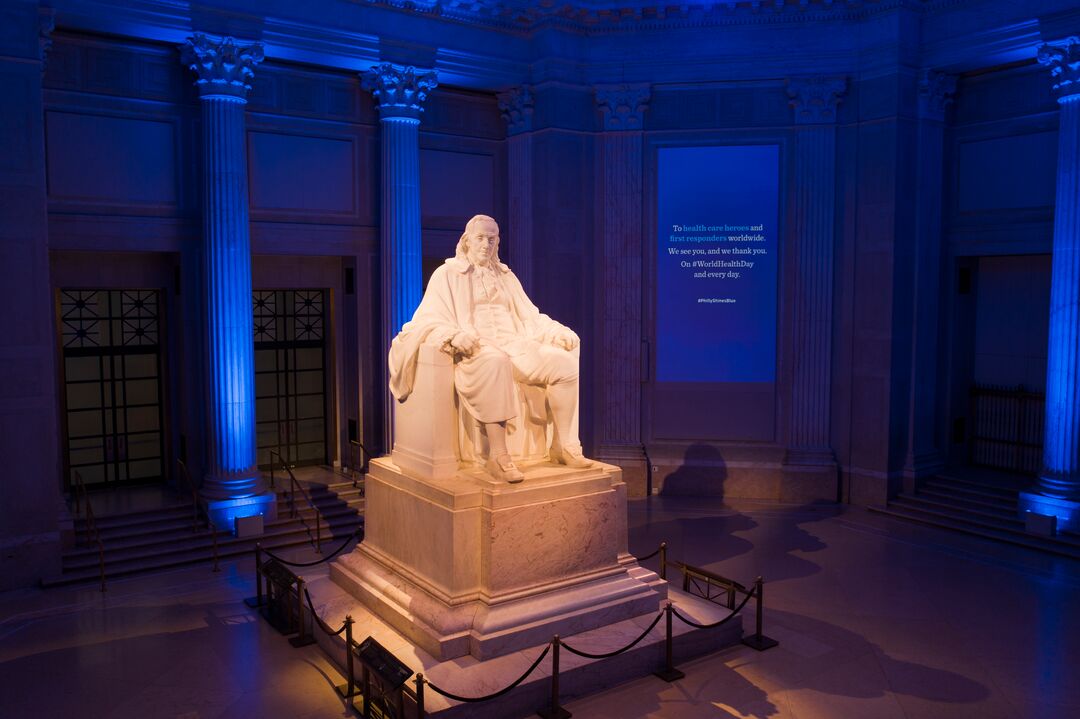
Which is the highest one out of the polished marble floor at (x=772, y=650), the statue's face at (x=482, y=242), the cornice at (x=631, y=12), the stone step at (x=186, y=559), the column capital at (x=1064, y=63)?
the cornice at (x=631, y=12)

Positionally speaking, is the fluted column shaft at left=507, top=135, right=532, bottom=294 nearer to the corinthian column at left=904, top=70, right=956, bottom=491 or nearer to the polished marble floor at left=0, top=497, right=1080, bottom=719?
the polished marble floor at left=0, top=497, right=1080, bottom=719

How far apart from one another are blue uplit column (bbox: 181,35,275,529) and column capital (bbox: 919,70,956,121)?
28.4 ft

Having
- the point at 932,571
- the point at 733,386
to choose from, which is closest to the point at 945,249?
the point at 733,386

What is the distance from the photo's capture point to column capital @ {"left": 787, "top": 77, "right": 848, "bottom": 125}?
12211 millimetres

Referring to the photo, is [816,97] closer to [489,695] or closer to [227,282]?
[227,282]

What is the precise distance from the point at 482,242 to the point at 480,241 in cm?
2

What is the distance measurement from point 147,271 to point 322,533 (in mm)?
4257

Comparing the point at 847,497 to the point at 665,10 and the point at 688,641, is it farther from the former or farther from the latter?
the point at 665,10

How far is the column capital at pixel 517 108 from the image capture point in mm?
12969

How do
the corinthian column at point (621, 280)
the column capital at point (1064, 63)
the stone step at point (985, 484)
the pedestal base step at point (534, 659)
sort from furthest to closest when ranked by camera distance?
the corinthian column at point (621, 280) → the stone step at point (985, 484) → the column capital at point (1064, 63) → the pedestal base step at point (534, 659)

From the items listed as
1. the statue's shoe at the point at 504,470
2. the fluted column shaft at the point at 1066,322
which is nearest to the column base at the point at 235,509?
the statue's shoe at the point at 504,470

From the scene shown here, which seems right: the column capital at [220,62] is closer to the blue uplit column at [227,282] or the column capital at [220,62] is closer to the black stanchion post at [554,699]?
the blue uplit column at [227,282]

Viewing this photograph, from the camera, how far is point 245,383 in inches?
431

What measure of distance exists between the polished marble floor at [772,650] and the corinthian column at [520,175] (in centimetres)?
476
